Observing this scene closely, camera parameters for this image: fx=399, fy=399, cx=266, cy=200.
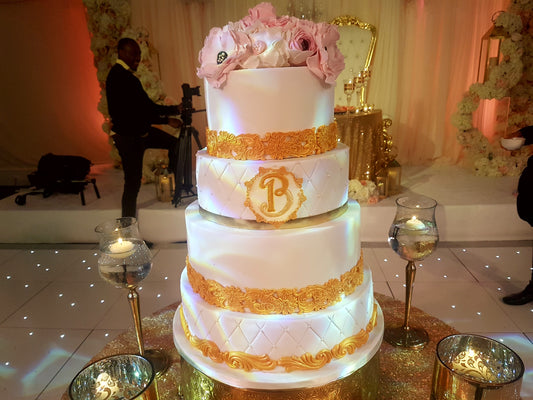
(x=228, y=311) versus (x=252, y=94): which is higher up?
(x=252, y=94)

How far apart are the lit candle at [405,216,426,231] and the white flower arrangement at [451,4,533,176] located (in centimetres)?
411

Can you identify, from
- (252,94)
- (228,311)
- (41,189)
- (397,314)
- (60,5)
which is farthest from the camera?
(60,5)

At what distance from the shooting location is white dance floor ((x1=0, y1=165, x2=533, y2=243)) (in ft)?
13.9

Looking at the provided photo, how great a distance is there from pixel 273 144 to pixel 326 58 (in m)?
0.36

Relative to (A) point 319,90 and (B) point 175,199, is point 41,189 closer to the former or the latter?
(B) point 175,199

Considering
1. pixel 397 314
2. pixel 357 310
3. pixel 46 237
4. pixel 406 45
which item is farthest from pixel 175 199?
pixel 406 45

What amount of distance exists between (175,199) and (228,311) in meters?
3.09

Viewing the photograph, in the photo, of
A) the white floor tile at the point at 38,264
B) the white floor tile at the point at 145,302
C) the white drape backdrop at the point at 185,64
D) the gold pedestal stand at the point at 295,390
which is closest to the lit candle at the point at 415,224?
the gold pedestal stand at the point at 295,390

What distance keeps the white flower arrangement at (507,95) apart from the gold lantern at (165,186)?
3.92 meters

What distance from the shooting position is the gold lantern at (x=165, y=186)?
4719 millimetres

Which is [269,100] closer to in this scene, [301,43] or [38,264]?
[301,43]

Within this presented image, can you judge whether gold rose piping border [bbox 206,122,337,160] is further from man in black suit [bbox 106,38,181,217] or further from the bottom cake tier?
man in black suit [bbox 106,38,181,217]

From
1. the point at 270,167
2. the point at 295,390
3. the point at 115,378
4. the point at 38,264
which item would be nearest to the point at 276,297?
the point at 295,390

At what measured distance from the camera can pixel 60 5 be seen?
21.1 feet
